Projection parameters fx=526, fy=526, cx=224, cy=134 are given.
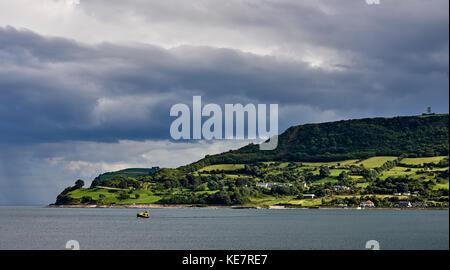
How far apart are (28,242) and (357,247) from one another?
5698cm
